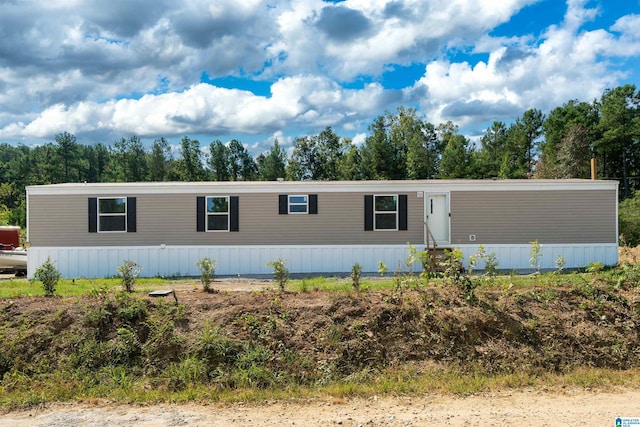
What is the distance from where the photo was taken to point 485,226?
1387 centimetres

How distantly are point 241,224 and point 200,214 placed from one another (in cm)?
118

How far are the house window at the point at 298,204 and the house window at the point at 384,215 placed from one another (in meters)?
1.91

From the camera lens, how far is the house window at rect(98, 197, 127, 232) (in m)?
13.8

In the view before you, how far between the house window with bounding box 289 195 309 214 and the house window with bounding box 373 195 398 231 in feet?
6.27

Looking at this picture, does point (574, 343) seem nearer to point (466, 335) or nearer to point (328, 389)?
point (466, 335)

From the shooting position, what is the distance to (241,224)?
13867 mm

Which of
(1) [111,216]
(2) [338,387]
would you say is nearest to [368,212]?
(1) [111,216]

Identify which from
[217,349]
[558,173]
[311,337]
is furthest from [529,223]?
[558,173]

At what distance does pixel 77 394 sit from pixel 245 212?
28.7ft

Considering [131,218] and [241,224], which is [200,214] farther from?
[131,218]

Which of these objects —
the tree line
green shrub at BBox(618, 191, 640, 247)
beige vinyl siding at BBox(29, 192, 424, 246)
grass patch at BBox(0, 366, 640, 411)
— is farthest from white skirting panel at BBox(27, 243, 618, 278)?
the tree line

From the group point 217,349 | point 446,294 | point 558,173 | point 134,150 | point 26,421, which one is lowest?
point 26,421

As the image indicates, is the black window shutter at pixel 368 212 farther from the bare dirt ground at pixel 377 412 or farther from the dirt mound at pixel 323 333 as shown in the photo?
the bare dirt ground at pixel 377 412

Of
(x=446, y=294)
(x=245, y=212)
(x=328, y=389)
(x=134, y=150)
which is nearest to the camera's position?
(x=328, y=389)
